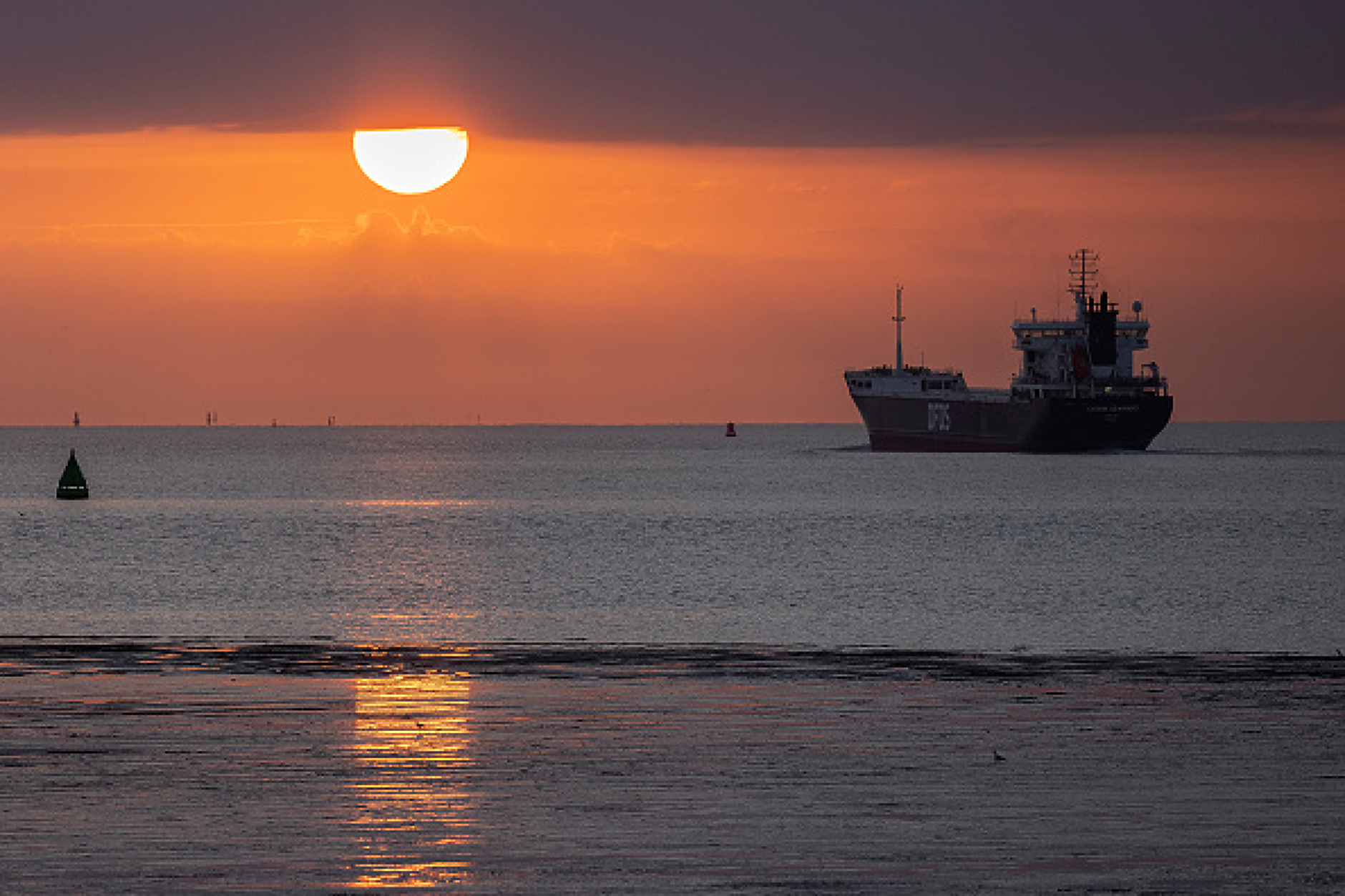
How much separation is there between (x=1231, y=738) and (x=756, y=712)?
4004 millimetres

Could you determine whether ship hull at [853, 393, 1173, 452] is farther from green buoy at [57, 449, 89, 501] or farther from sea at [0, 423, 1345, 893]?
sea at [0, 423, 1345, 893]

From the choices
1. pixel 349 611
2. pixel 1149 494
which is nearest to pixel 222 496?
pixel 1149 494

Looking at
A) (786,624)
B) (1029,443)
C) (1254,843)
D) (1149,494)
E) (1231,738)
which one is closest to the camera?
(1254,843)

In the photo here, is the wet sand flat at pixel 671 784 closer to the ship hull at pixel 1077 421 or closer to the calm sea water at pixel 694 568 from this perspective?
the calm sea water at pixel 694 568

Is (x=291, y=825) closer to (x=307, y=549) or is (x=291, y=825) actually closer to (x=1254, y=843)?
(x=1254, y=843)

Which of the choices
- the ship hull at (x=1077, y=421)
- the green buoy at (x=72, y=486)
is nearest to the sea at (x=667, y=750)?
the green buoy at (x=72, y=486)

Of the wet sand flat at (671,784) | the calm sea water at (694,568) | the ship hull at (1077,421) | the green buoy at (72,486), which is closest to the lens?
the wet sand flat at (671,784)

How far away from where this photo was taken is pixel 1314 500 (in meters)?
118

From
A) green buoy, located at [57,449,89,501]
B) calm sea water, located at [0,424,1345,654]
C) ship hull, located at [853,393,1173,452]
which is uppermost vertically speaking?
ship hull, located at [853,393,1173,452]

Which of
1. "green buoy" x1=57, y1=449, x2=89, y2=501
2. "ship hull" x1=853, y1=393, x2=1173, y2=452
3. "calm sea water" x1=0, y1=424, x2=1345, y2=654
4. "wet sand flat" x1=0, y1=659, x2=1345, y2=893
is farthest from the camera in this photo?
"ship hull" x1=853, y1=393, x2=1173, y2=452

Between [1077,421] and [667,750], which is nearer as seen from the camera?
[667,750]

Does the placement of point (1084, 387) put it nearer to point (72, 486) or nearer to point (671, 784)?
point (72, 486)

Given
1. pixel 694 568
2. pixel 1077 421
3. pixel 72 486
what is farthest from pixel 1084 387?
pixel 694 568

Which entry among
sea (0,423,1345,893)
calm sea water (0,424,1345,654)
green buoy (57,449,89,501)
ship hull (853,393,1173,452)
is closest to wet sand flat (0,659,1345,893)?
sea (0,423,1345,893)
